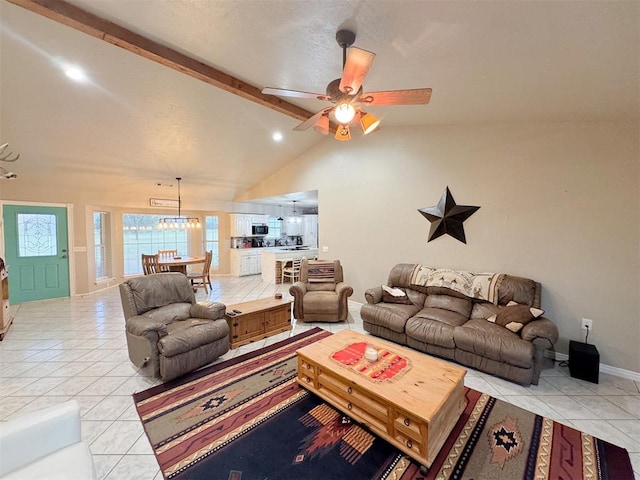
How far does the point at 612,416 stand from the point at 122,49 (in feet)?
17.7

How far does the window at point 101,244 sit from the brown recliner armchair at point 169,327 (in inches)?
182

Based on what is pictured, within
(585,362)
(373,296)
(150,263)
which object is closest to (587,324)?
(585,362)

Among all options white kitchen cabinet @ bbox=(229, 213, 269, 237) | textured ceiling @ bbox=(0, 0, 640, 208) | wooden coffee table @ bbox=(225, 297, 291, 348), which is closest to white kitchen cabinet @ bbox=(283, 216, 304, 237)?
white kitchen cabinet @ bbox=(229, 213, 269, 237)

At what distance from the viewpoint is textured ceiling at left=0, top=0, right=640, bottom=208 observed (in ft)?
5.62

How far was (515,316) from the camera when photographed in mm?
2787

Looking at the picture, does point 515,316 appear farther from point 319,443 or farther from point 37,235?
point 37,235

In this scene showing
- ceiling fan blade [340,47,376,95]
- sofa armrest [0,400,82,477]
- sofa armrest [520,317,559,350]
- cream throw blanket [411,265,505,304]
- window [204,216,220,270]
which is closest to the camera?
sofa armrest [0,400,82,477]

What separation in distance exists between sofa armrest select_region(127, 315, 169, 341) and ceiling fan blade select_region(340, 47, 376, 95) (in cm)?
269

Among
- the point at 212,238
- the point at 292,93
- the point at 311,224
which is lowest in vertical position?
the point at 212,238

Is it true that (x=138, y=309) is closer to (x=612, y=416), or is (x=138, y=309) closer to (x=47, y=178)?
(x=47, y=178)

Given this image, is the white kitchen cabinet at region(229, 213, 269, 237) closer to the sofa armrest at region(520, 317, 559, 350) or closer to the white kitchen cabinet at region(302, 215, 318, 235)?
the white kitchen cabinet at region(302, 215, 318, 235)

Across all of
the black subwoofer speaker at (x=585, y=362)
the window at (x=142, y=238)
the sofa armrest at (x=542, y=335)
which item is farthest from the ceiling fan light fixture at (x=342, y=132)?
the window at (x=142, y=238)

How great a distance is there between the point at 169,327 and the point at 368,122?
293 cm

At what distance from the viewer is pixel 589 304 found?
2.86 metres
